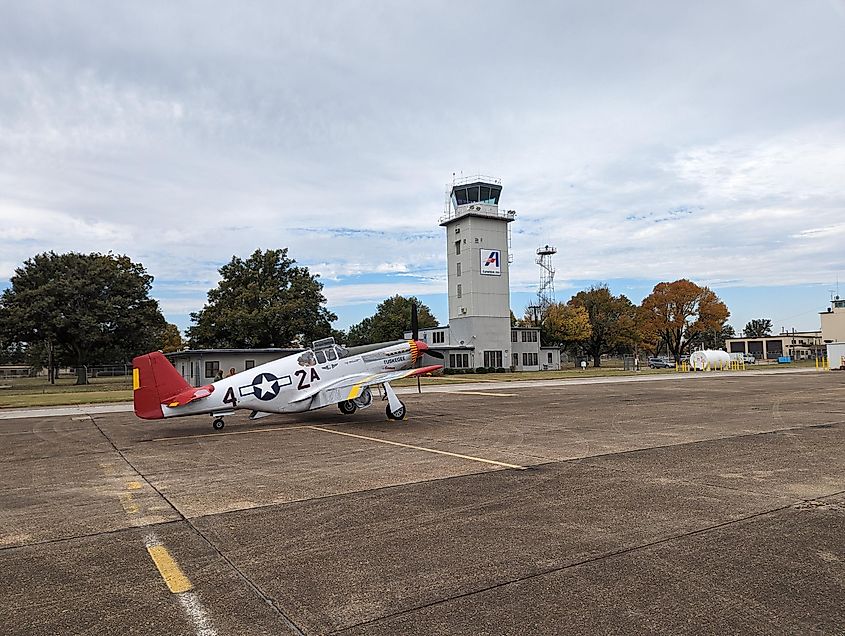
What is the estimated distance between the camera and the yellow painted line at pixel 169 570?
506 centimetres

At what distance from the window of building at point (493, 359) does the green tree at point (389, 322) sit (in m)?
16.7

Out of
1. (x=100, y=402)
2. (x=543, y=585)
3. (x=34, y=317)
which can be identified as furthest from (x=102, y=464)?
(x=34, y=317)

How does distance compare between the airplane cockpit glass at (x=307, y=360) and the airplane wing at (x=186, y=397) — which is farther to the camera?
the airplane cockpit glass at (x=307, y=360)

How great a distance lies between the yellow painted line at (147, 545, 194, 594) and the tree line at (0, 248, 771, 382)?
54.3 m

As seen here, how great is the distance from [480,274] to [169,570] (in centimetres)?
5657

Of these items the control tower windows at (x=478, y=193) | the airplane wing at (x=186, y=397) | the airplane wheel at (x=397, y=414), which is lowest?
the airplane wheel at (x=397, y=414)

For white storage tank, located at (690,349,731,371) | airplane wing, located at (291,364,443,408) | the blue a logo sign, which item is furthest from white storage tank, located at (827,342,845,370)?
airplane wing, located at (291,364,443,408)

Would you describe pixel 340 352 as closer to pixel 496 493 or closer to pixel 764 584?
pixel 496 493

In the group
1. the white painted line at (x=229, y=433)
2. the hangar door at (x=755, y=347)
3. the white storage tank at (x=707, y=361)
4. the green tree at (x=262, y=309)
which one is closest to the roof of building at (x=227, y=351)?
the green tree at (x=262, y=309)

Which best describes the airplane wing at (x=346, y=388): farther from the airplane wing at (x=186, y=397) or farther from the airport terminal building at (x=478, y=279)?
the airport terminal building at (x=478, y=279)

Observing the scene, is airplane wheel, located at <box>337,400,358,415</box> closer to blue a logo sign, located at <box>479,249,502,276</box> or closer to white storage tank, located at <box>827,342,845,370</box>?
blue a logo sign, located at <box>479,249,502,276</box>

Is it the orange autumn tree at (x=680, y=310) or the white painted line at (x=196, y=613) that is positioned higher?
the orange autumn tree at (x=680, y=310)

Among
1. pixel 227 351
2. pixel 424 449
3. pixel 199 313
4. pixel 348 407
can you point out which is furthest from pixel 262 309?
pixel 424 449

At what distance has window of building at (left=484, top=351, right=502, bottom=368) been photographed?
61.1 m
